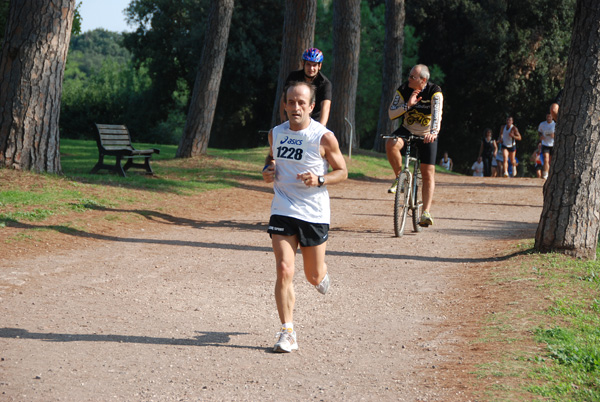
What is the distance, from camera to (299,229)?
511 centimetres

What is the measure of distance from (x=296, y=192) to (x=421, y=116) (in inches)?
199

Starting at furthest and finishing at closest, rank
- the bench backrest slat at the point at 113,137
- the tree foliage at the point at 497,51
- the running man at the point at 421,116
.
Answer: the tree foliage at the point at 497,51 < the bench backrest slat at the point at 113,137 < the running man at the point at 421,116

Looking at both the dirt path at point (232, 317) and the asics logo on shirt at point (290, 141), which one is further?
the asics logo on shirt at point (290, 141)

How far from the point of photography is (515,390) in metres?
4.23

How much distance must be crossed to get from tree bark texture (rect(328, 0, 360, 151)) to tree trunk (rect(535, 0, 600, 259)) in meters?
13.8

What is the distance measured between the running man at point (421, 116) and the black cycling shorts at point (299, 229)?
15.5 ft

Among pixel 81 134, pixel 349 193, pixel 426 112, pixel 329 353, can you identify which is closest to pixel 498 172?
pixel 349 193

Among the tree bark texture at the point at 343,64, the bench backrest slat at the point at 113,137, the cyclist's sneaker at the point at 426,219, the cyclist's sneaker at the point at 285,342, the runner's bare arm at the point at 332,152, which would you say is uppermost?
the tree bark texture at the point at 343,64

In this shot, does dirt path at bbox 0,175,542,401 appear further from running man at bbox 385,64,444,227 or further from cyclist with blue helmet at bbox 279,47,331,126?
cyclist with blue helmet at bbox 279,47,331,126

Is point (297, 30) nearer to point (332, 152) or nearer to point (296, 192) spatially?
point (332, 152)

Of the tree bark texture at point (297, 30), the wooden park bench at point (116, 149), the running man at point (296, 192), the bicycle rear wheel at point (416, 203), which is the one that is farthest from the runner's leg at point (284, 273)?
the tree bark texture at point (297, 30)

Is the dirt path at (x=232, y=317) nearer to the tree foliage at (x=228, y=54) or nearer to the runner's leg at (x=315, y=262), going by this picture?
the runner's leg at (x=315, y=262)

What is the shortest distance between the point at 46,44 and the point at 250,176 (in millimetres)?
6314

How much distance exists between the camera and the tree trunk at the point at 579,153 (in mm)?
7793
